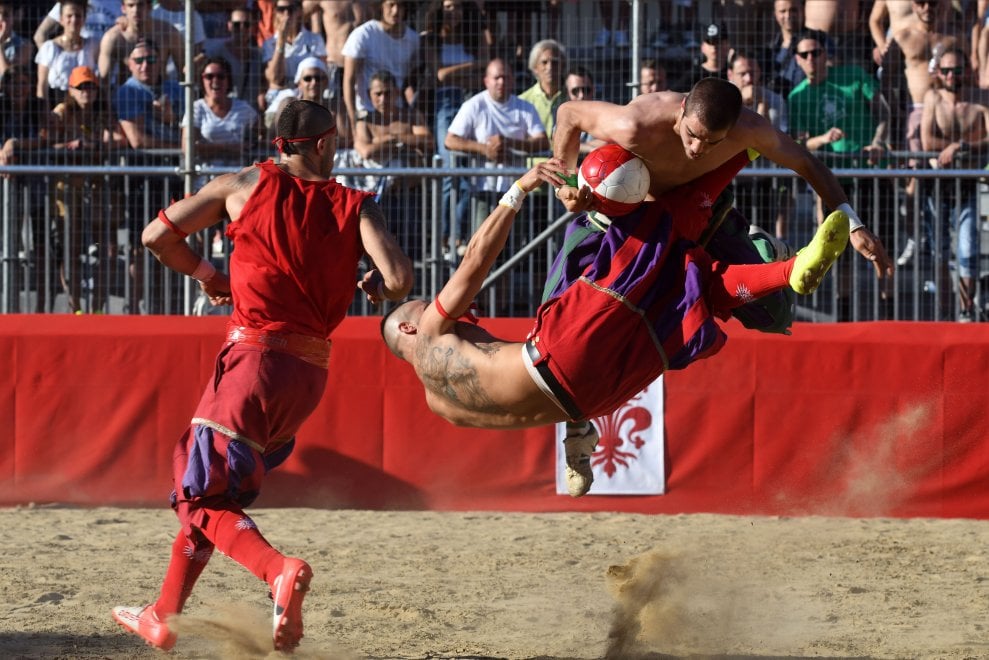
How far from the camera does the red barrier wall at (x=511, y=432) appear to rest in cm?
931

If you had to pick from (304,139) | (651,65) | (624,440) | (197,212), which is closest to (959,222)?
(651,65)

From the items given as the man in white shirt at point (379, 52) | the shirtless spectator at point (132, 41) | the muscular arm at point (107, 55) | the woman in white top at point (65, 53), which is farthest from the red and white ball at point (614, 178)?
the woman in white top at point (65, 53)

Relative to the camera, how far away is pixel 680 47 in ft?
32.1

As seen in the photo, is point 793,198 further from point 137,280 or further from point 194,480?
point 194,480

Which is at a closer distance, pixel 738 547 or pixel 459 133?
pixel 738 547

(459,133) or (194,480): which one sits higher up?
(459,133)

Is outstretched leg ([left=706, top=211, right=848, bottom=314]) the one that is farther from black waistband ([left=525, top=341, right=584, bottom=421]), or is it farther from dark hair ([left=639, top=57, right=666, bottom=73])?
dark hair ([left=639, top=57, right=666, bottom=73])

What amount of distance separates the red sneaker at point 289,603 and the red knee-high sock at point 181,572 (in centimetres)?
61

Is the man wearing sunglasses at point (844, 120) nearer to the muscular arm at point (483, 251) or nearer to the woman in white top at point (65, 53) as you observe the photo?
the muscular arm at point (483, 251)

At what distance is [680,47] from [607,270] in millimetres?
4777

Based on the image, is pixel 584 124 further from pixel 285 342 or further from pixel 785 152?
pixel 285 342

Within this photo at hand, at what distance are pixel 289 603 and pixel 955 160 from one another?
625cm

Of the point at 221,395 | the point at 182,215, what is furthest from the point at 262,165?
the point at 221,395

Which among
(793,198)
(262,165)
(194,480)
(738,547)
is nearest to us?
(194,480)
